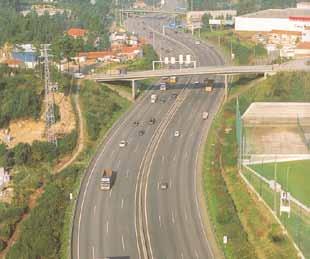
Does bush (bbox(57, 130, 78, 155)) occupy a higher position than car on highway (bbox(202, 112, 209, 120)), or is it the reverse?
car on highway (bbox(202, 112, 209, 120))

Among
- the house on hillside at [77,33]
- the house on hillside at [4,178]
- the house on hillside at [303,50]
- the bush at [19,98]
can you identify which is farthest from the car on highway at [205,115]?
the house on hillside at [77,33]

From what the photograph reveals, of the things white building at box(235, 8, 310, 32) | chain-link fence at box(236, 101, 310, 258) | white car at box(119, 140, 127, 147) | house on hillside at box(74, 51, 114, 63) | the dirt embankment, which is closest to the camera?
chain-link fence at box(236, 101, 310, 258)

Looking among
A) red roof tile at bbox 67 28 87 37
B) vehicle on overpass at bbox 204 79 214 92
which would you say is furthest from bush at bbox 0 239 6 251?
red roof tile at bbox 67 28 87 37

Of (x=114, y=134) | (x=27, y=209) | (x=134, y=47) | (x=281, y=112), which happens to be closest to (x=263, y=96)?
(x=281, y=112)

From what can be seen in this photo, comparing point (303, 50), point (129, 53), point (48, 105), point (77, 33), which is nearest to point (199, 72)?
point (48, 105)

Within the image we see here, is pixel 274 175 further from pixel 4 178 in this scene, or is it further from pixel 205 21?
pixel 205 21

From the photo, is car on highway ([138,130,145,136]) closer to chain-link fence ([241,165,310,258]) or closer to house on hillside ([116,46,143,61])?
chain-link fence ([241,165,310,258])
